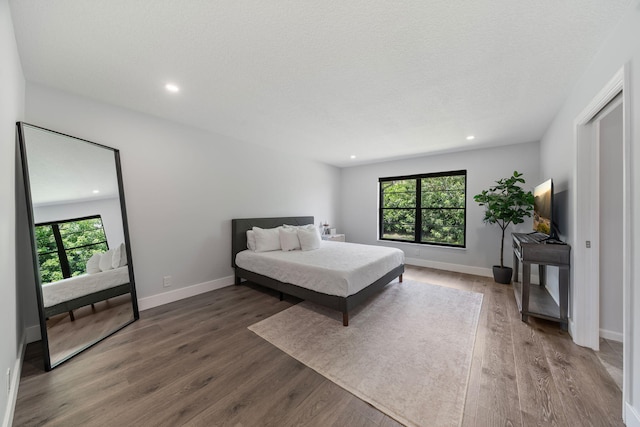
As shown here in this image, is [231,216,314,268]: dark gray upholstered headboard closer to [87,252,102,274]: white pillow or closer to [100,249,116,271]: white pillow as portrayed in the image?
[100,249,116,271]: white pillow

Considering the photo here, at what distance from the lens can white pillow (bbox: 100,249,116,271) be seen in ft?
7.57

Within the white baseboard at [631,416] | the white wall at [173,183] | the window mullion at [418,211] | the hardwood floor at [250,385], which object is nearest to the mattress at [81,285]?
the white wall at [173,183]

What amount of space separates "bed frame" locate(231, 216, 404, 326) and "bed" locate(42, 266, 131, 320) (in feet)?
4.65

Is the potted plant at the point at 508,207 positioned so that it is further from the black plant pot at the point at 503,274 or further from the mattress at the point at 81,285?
the mattress at the point at 81,285

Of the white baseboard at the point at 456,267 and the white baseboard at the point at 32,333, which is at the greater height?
the white baseboard at the point at 32,333

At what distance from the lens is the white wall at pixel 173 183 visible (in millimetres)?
2408

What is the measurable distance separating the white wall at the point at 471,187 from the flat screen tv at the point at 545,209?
1.11 meters

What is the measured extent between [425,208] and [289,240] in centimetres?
317

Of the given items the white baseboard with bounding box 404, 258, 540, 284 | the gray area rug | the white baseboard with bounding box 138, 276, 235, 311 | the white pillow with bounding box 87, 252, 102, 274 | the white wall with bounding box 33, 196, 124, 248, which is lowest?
the white baseboard with bounding box 404, 258, 540, 284

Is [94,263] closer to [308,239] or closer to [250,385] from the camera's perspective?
[250,385]

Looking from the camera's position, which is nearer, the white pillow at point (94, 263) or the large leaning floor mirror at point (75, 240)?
the large leaning floor mirror at point (75, 240)

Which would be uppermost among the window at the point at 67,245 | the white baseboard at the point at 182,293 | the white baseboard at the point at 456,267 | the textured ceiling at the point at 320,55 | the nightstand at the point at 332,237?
the textured ceiling at the point at 320,55

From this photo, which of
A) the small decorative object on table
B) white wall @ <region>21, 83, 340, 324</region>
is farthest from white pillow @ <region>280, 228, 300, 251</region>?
the small decorative object on table

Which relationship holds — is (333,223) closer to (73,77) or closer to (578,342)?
(578,342)
